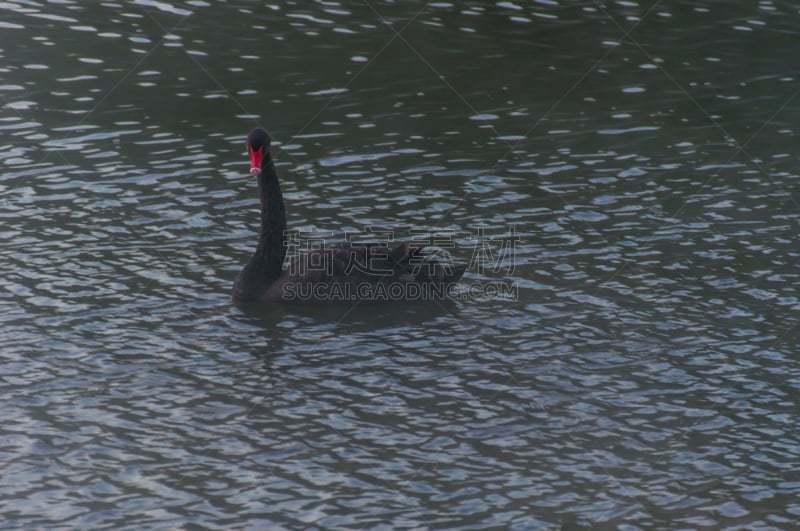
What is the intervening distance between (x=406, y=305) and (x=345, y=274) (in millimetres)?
796

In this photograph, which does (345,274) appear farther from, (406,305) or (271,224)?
(271,224)

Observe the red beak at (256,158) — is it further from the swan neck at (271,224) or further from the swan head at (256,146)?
the swan neck at (271,224)

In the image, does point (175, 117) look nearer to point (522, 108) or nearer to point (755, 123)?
point (522, 108)

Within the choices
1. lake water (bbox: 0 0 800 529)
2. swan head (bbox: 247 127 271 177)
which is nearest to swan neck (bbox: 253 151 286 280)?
swan head (bbox: 247 127 271 177)

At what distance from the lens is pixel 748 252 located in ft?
45.5

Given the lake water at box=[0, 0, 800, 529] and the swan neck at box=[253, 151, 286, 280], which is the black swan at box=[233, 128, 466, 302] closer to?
the swan neck at box=[253, 151, 286, 280]

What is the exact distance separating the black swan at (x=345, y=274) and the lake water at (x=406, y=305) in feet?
0.67

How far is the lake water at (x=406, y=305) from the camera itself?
9070 millimetres

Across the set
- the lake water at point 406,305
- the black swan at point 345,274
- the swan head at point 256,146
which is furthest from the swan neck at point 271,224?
the lake water at point 406,305

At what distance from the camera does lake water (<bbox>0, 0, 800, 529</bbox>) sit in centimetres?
907

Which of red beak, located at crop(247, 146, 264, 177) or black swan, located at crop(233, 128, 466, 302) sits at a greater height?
red beak, located at crop(247, 146, 264, 177)

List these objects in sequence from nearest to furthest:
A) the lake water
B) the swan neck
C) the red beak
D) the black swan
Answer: the lake water → the red beak → the black swan → the swan neck

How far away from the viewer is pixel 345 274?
12656 millimetres

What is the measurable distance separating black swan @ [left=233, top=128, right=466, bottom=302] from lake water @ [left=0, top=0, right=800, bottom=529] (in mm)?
205
